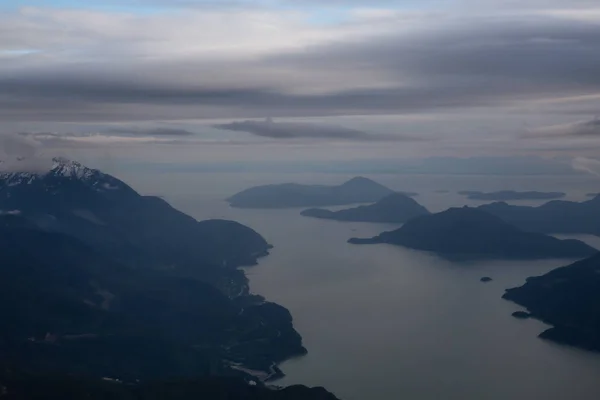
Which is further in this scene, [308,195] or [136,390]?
[308,195]

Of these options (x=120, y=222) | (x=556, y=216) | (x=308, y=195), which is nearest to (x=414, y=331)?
(x=120, y=222)

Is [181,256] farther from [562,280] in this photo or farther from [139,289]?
[562,280]

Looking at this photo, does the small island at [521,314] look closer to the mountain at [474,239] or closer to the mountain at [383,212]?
the mountain at [474,239]

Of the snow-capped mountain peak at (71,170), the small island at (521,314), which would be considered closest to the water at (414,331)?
the small island at (521,314)

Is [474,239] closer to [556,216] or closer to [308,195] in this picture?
[556,216]

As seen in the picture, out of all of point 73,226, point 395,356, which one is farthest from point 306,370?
point 73,226

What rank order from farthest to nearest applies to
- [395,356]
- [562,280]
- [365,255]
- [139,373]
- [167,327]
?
[365,255] → [562,280] → [167,327] → [395,356] → [139,373]
